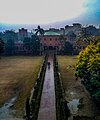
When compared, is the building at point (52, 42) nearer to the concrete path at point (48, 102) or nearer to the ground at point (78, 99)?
the ground at point (78, 99)

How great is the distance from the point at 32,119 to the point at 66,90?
10.8 m

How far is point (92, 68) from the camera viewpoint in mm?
22703

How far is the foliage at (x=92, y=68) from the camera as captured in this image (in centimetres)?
2166

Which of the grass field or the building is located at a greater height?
the building

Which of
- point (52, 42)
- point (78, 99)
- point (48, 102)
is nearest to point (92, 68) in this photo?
point (78, 99)

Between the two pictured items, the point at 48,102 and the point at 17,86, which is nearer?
the point at 48,102

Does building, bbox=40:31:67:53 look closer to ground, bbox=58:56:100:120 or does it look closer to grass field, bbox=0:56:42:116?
grass field, bbox=0:56:42:116

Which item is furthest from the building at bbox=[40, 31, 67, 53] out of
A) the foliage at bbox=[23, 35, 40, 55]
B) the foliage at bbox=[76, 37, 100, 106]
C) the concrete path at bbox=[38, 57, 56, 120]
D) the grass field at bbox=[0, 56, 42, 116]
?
the foliage at bbox=[76, 37, 100, 106]

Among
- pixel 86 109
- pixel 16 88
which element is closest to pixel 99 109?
pixel 86 109

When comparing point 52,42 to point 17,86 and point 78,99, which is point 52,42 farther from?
point 78,99

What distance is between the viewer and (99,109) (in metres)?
21.4

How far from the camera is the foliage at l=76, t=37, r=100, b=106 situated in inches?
853

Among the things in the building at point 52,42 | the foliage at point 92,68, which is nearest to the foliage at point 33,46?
the building at point 52,42

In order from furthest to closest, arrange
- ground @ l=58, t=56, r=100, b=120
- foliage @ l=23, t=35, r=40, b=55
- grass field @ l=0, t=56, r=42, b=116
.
Result: foliage @ l=23, t=35, r=40, b=55 < grass field @ l=0, t=56, r=42, b=116 < ground @ l=58, t=56, r=100, b=120
